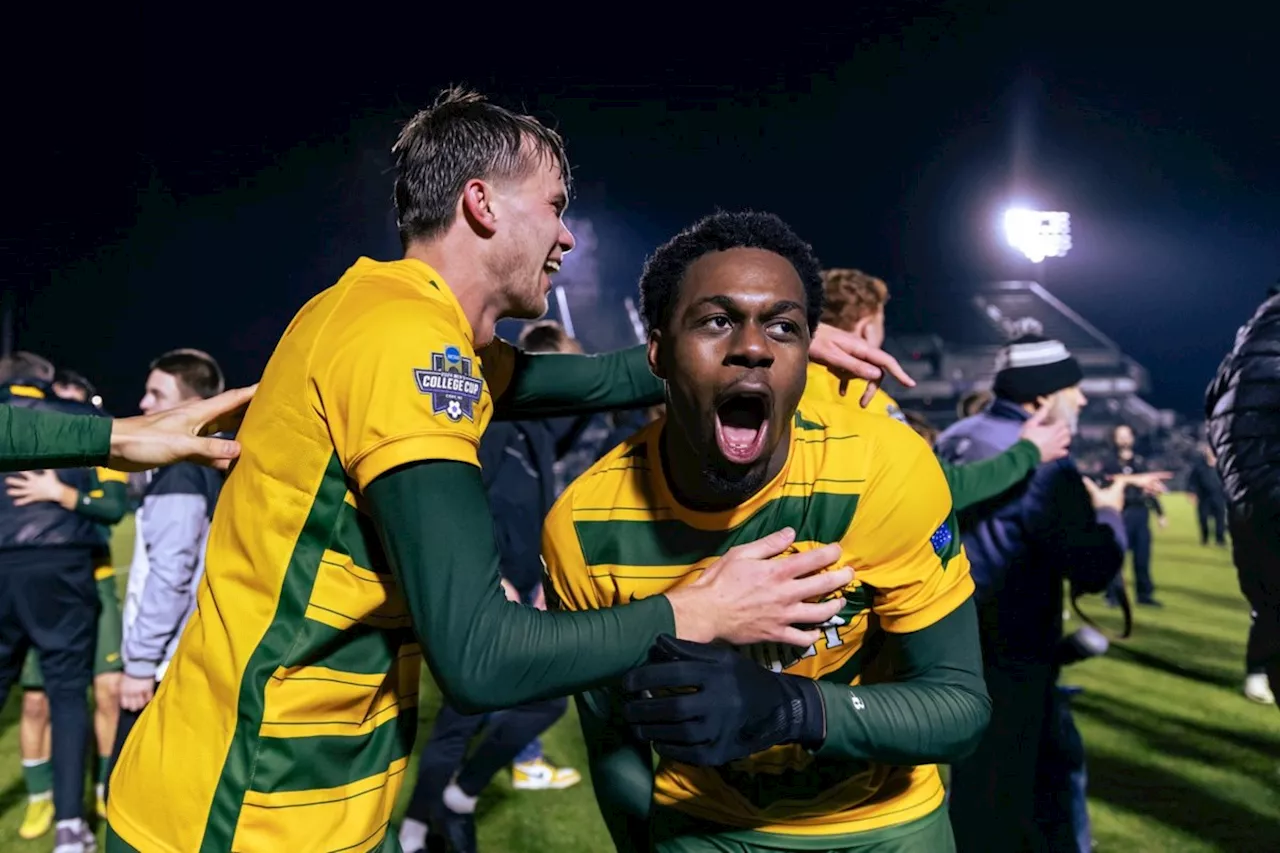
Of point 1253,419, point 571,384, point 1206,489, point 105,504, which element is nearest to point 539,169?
point 571,384

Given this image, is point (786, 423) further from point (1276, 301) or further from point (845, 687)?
point (1276, 301)

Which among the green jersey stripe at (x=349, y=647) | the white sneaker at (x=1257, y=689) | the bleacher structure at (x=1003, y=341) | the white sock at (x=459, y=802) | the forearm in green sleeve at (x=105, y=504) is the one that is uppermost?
the green jersey stripe at (x=349, y=647)

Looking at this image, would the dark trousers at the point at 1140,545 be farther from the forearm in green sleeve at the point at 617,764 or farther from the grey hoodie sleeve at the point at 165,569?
the forearm in green sleeve at the point at 617,764

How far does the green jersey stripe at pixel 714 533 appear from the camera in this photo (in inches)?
65.9

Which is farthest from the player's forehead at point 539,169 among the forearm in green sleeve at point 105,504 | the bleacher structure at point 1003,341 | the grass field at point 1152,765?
the bleacher structure at point 1003,341

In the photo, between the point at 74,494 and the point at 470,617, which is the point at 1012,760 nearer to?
the point at 470,617

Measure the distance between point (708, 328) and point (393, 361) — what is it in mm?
636

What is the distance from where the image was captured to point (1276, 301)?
129 inches

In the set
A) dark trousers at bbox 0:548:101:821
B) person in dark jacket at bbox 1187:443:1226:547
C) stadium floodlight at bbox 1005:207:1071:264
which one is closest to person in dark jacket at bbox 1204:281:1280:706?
dark trousers at bbox 0:548:101:821

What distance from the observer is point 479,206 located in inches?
67.0

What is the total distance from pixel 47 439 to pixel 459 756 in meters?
2.54

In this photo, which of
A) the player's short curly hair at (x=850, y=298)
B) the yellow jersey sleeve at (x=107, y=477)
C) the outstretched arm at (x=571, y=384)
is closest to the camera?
the outstretched arm at (x=571, y=384)

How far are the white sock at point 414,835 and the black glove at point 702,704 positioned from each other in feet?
9.61

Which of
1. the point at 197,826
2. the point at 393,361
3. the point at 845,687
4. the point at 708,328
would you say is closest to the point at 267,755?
the point at 197,826
